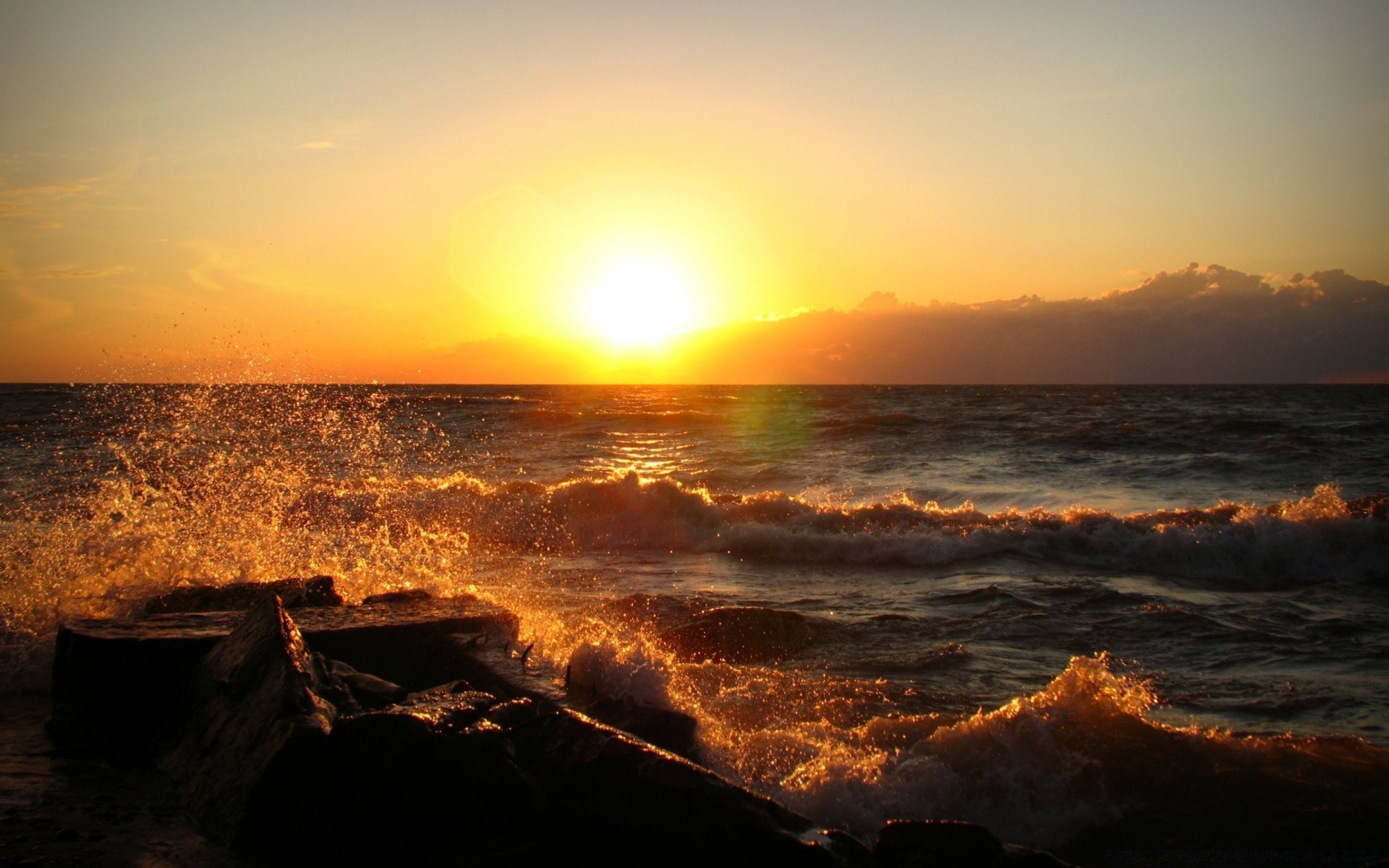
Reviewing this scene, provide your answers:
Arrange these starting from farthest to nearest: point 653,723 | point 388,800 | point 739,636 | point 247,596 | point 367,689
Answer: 1. point 739,636
2. point 247,596
3. point 653,723
4. point 367,689
5. point 388,800

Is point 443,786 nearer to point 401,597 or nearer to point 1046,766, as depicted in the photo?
point 1046,766

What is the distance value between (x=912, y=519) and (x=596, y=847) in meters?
9.87

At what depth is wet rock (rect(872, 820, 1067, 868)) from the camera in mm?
2963

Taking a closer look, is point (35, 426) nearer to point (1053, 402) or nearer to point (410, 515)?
point (410, 515)

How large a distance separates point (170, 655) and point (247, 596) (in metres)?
1.59

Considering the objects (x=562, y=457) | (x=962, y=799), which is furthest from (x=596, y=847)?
(x=562, y=457)

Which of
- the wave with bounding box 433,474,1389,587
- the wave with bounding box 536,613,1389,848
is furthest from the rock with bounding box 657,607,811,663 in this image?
the wave with bounding box 433,474,1389,587

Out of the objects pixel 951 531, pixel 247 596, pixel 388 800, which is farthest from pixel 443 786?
pixel 951 531

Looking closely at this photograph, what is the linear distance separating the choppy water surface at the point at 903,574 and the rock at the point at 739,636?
0.24 metres

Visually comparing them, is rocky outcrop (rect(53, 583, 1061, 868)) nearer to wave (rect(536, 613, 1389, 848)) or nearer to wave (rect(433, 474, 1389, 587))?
wave (rect(536, 613, 1389, 848))

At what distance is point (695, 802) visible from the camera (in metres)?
3.05

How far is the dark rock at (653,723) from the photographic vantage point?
162 inches

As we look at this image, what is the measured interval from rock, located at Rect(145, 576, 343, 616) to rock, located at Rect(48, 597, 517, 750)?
1.39ft

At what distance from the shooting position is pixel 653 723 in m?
4.17
